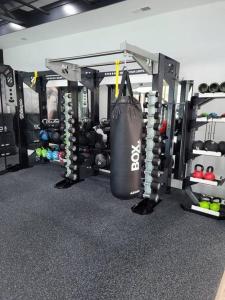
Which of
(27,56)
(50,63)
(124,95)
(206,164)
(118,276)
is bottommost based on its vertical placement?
(118,276)

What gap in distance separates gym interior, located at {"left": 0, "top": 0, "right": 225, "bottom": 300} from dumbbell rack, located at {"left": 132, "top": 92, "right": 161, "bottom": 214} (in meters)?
0.01

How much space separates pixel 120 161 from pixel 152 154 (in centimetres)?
109

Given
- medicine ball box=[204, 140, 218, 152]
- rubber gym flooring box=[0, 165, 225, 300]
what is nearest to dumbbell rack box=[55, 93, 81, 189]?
rubber gym flooring box=[0, 165, 225, 300]

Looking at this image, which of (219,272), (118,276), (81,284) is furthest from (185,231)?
(81,284)

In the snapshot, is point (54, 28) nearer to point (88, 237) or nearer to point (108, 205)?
point (108, 205)

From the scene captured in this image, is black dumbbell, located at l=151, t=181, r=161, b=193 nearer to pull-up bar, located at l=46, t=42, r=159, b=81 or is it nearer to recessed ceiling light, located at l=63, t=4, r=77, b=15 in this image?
pull-up bar, located at l=46, t=42, r=159, b=81

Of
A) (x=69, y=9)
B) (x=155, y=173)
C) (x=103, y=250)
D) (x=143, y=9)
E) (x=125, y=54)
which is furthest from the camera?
(x=69, y=9)

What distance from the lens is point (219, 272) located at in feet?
6.37

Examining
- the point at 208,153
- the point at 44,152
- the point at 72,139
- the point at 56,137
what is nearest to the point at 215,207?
the point at 208,153

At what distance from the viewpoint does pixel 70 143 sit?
387 centimetres

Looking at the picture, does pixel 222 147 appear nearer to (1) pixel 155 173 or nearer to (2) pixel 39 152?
(1) pixel 155 173

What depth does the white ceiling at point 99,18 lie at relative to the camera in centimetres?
342

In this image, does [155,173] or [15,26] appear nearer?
[155,173]

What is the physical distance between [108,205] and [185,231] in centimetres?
120
